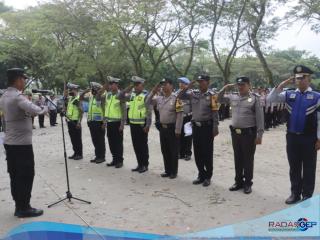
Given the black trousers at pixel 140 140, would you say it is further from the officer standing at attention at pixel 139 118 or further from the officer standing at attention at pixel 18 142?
the officer standing at attention at pixel 18 142

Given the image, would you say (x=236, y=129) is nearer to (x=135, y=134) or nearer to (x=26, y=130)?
(x=135, y=134)

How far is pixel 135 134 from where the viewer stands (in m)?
7.89

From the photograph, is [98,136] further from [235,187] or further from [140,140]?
[235,187]

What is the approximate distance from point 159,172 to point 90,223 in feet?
9.84

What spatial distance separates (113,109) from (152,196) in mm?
2676

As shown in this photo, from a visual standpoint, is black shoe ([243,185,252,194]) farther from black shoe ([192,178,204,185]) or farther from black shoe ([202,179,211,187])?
black shoe ([192,178,204,185])

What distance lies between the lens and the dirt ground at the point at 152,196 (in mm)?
5090

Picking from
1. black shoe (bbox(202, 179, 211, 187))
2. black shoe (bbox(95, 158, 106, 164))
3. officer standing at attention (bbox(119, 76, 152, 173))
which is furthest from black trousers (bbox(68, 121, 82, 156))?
black shoe (bbox(202, 179, 211, 187))

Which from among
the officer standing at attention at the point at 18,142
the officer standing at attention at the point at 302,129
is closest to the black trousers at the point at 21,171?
the officer standing at attention at the point at 18,142

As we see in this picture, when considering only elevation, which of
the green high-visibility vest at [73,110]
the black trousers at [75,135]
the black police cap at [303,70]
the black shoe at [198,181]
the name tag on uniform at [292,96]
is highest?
the black police cap at [303,70]

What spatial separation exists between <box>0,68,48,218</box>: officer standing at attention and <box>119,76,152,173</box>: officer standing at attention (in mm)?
2676

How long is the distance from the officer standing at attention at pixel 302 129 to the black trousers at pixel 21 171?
348 cm

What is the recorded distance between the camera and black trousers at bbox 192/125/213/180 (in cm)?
667

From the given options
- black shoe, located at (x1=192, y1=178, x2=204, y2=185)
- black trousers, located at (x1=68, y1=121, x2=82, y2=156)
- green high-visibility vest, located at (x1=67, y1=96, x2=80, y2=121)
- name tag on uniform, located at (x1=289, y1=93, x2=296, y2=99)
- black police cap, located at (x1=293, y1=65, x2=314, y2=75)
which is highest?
black police cap, located at (x1=293, y1=65, x2=314, y2=75)
